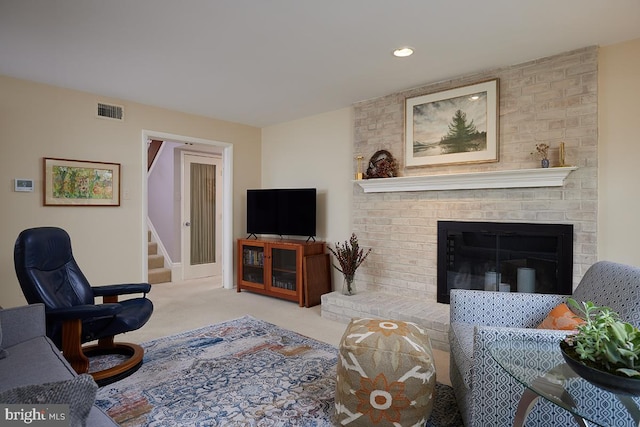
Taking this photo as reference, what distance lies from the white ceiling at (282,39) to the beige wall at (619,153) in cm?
19

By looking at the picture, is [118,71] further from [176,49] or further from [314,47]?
[314,47]

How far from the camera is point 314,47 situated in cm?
277

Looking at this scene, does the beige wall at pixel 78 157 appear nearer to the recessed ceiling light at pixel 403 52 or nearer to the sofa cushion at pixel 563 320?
the recessed ceiling light at pixel 403 52

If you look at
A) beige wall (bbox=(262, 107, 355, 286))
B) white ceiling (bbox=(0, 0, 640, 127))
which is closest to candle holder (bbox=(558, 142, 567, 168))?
white ceiling (bbox=(0, 0, 640, 127))

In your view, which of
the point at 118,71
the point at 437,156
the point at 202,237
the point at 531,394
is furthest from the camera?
the point at 202,237

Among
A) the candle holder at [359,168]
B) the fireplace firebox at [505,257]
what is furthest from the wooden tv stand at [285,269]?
the fireplace firebox at [505,257]

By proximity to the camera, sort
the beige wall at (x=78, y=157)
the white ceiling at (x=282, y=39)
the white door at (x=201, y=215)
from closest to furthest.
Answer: the white ceiling at (x=282, y=39) < the beige wall at (x=78, y=157) < the white door at (x=201, y=215)

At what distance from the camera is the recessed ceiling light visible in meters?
2.80

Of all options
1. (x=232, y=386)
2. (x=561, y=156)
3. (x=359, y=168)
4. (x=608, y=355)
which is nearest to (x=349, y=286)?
(x=359, y=168)

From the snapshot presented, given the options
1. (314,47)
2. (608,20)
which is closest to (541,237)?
(608,20)

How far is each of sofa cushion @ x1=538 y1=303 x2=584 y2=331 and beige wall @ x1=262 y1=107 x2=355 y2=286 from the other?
9.06 feet

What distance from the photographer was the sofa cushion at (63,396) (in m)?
0.85

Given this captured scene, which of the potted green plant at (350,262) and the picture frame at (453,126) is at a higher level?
the picture frame at (453,126)

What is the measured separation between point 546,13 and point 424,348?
2.23 metres
